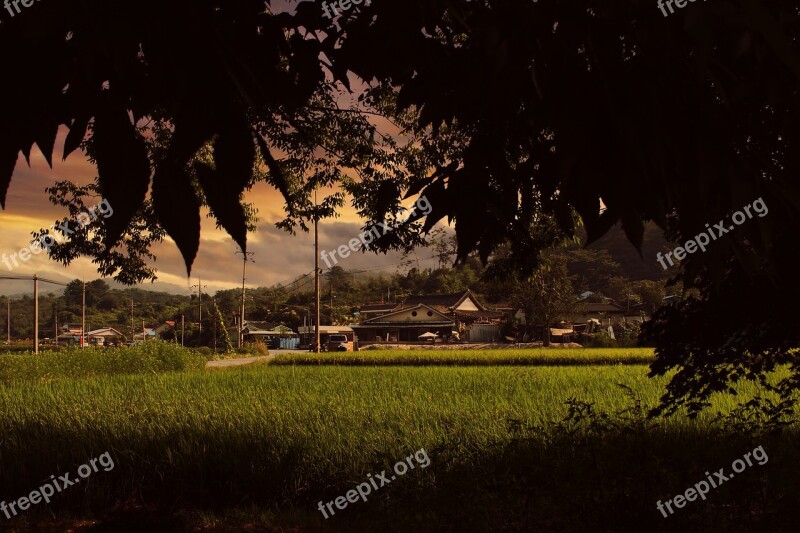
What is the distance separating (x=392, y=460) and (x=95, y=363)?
16917 mm

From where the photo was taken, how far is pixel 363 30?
2.35 meters

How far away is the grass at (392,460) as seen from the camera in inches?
181

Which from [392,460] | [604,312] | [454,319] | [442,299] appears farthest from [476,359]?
[604,312]

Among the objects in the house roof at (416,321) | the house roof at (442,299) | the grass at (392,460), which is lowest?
the grass at (392,460)

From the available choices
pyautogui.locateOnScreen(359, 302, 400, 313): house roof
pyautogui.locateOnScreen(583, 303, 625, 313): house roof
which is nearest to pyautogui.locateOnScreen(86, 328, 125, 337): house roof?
pyautogui.locateOnScreen(359, 302, 400, 313): house roof

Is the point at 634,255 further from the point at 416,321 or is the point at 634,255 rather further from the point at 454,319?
the point at 416,321

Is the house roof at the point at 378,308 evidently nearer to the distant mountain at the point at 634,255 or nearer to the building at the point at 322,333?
the building at the point at 322,333

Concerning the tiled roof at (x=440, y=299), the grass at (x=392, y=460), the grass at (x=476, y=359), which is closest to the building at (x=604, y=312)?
the tiled roof at (x=440, y=299)

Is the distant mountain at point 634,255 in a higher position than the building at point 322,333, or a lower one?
higher

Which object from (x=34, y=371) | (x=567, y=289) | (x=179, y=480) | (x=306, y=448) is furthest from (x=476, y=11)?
(x=567, y=289)

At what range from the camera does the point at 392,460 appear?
602 centimetres

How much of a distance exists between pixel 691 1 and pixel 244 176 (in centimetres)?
90

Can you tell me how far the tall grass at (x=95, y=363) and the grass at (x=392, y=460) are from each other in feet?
26.9

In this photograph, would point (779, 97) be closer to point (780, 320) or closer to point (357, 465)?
point (780, 320)
